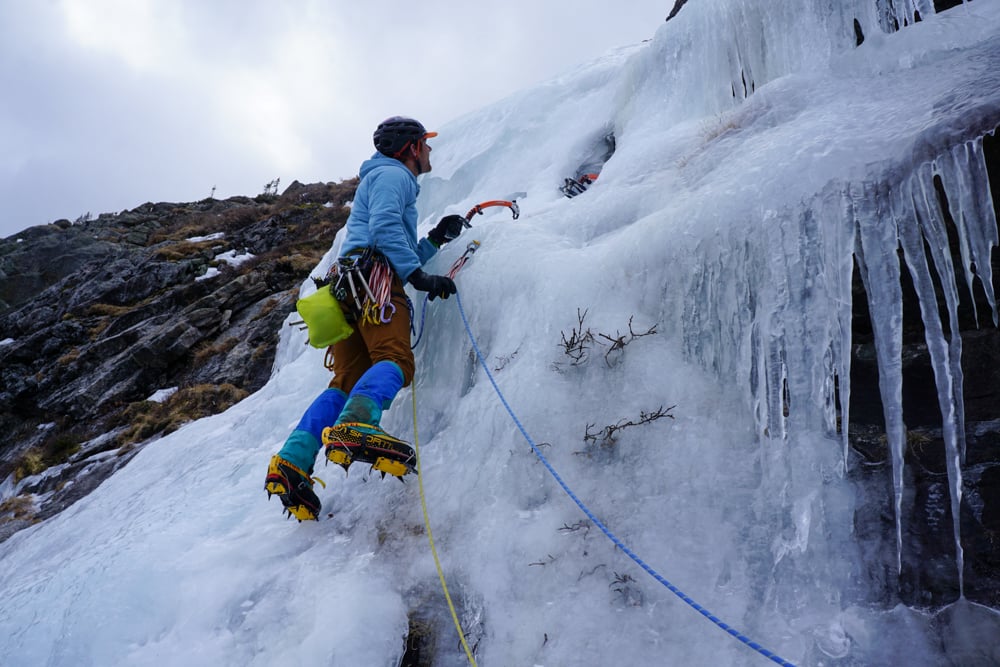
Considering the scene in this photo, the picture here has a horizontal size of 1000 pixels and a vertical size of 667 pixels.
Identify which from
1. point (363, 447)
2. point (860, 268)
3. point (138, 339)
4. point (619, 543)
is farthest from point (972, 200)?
point (138, 339)

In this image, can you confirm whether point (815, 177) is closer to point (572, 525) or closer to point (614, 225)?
point (614, 225)

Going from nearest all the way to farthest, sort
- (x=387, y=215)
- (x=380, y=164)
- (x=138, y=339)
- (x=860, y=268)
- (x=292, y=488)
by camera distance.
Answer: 1. (x=860, y=268)
2. (x=292, y=488)
3. (x=387, y=215)
4. (x=380, y=164)
5. (x=138, y=339)

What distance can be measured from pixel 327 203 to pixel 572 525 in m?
18.5

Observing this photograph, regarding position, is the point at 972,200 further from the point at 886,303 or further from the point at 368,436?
the point at 368,436

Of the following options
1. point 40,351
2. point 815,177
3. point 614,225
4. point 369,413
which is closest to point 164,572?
point 369,413

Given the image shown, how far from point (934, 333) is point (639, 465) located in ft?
3.92

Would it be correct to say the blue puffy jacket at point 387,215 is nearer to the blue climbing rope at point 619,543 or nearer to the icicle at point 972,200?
the blue climbing rope at point 619,543

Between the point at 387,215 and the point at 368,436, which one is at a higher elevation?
the point at 387,215

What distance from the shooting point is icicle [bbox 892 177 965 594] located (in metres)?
1.97

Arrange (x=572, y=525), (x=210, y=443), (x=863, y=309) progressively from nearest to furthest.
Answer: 1. (x=572, y=525)
2. (x=863, y=309)
3. (x=210, y=443)

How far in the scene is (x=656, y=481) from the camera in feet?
7.94

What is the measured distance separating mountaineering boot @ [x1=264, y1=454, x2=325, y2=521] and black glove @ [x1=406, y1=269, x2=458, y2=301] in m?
1.25

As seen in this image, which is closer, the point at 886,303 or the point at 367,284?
the point at 886,303

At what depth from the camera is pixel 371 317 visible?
326cm
